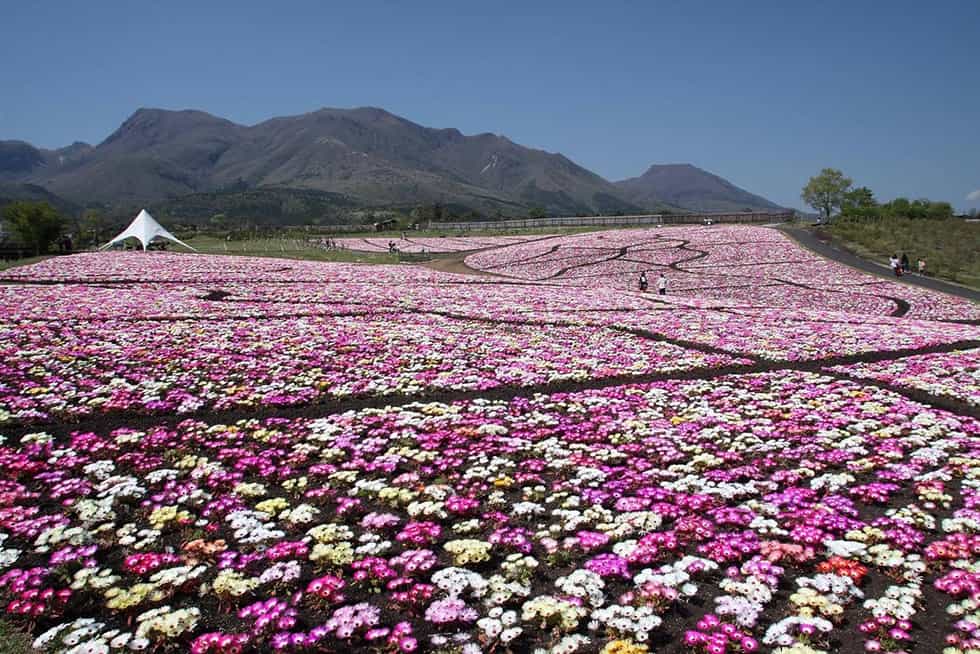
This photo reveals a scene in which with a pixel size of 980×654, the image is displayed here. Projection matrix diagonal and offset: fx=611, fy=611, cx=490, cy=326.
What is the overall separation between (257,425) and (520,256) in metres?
62.4

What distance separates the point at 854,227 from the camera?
266ft

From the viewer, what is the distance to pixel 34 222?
9381 centimetres

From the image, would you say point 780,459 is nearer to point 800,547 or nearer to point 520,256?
point 800,547

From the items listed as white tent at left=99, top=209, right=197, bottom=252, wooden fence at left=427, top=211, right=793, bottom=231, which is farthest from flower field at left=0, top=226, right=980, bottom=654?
wooden fence at left=427, top=211, right=793, bottom=231

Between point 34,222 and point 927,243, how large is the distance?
120 m

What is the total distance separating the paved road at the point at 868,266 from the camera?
42.3 m

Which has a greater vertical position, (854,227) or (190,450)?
(854,227)

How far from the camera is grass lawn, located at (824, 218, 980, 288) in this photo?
173 ft

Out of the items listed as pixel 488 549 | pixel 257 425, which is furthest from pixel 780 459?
pixel 257 425

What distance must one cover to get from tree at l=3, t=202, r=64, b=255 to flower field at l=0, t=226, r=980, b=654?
91.7m

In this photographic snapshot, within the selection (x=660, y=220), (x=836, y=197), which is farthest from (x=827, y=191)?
(x=660, y=220)

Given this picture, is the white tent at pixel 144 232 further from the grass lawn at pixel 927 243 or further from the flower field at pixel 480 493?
the grass lawn at pixel 927 243

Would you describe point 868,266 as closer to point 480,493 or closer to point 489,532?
point 480,493

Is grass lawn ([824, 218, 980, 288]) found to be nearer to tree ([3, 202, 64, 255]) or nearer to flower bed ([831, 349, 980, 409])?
flower bed ([831, 349, 980, 409])
